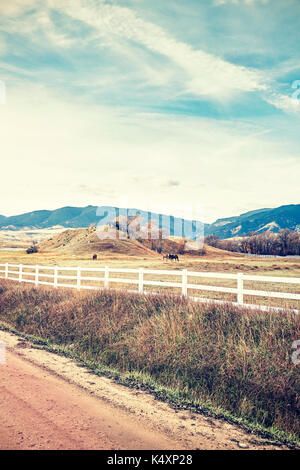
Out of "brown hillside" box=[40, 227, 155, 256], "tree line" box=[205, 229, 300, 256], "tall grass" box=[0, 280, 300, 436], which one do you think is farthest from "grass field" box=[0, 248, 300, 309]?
"tree line" box=[205, 229, 300, 256]

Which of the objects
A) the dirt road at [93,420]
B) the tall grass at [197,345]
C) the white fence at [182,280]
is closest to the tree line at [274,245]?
the white fence at [182,280]

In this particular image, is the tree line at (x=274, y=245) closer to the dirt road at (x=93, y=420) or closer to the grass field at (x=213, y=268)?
the grass field at (x=213, y=268)

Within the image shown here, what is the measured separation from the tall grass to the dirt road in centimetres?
98

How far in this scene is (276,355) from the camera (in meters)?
6.87

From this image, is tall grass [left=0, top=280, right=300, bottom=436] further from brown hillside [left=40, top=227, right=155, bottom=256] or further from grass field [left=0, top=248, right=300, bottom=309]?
brown hillside [left=40, top=227, right=155, bottom=256]

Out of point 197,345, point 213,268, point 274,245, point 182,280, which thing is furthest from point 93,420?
A: point 274,245

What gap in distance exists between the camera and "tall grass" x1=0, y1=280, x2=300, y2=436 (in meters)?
6.20

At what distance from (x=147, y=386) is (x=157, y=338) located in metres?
1.76

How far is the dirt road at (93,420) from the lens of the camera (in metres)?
4.46

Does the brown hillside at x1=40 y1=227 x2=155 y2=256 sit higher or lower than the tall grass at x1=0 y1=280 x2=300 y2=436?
higher

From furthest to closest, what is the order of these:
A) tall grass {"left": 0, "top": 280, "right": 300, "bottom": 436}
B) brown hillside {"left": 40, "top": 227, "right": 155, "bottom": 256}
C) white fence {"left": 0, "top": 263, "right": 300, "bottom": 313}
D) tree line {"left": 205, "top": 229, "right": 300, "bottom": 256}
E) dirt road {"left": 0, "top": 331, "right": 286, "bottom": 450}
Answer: tree line {"left": 205, "top": 229, "right": 300, "bottom": 256} → brown hillside {"left": 40, "top": 227, "right": 155, "bottom": 256} → white fence {"left": 0, "top": 263, "right": 300, "bottom": 313} → tall grass {"left": 0, "top": 280, "right": 300, "bottom": 436} → dirt road {"left": 0, "top": 331, "right": 286, "bottom": 450}

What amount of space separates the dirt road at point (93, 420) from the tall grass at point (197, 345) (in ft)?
3.23

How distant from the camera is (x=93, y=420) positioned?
5.05 meters
